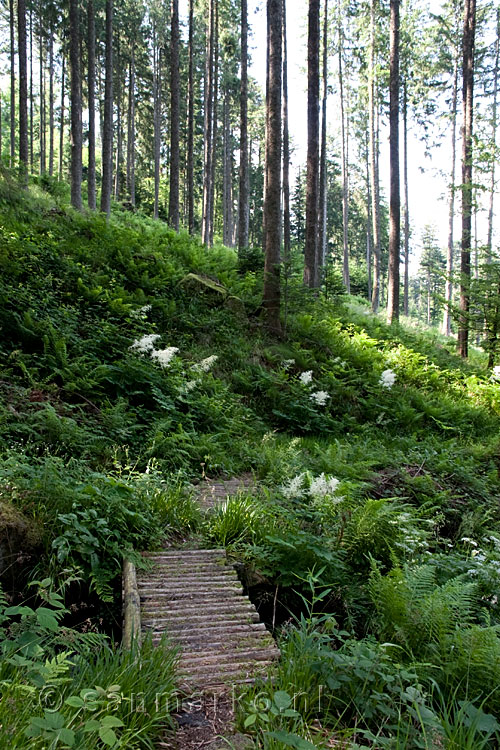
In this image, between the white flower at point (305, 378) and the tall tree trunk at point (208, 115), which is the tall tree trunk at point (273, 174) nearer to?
the white flower at point (305, 378)

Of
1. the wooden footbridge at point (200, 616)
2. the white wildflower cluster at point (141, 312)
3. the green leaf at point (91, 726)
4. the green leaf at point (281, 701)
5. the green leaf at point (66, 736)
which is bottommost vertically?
the wooden footbridge at point (200, 616)

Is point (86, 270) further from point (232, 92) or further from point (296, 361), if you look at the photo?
point (232, 92)

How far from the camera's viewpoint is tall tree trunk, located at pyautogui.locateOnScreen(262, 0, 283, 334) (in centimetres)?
1091

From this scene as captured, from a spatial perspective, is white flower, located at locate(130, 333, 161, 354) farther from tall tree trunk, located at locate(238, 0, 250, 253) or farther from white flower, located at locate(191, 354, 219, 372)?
tall tree trunk, located at locate(238, 0, 250, 253)

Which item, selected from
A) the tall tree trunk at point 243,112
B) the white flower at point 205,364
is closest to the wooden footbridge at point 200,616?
the white flower at point 205,364

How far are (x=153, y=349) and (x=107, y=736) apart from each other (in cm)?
686

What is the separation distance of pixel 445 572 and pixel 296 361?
21.9 ft

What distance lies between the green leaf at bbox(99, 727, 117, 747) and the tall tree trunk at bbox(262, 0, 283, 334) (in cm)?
966

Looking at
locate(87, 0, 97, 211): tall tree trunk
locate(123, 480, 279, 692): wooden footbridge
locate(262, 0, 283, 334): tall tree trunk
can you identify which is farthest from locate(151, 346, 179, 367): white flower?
locate(87, 0, 97, 211): tall tree trunk

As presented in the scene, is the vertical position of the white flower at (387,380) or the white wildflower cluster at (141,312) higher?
the white wildflower cluster at (141,312)

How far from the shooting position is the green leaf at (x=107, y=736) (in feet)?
5.39

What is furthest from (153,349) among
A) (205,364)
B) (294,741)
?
(294,741)

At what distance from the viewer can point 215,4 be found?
24.1 m

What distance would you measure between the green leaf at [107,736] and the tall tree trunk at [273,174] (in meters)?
9.66
